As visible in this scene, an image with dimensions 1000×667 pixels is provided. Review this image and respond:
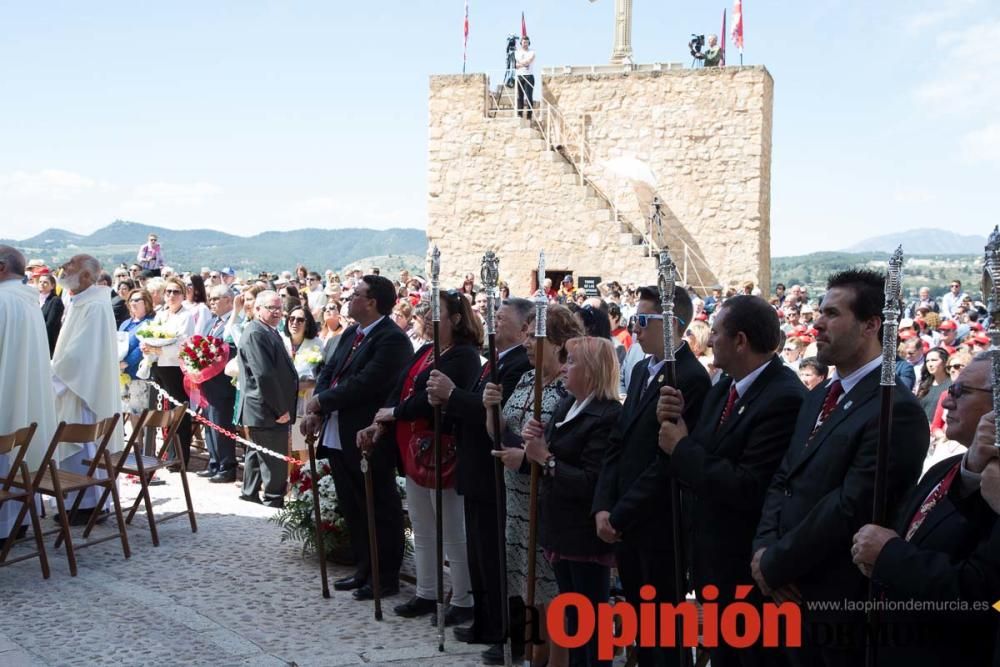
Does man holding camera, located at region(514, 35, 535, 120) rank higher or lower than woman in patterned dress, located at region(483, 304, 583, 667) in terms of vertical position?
higher

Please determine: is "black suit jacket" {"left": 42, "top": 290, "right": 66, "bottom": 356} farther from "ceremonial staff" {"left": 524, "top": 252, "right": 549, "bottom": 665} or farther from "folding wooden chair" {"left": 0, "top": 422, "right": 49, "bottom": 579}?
"ceremonial staff" {"left": 524, "top": 252, "right": 549, "bottom": 665}

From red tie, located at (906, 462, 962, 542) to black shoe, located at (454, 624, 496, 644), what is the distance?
117 inches

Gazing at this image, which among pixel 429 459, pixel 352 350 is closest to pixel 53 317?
pixel 352 350

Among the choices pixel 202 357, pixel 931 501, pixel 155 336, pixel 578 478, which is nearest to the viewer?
pixel 931 501

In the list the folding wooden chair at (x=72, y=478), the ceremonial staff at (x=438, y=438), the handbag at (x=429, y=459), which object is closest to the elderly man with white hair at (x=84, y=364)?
the folding wooden chair at (x=72, y=478)

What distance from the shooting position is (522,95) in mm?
26969

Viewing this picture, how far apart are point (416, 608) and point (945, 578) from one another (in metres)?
3.84

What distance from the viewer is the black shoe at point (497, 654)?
530 cm

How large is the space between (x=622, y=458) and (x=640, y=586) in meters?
0.60

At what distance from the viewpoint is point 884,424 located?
A: 10.3 ft

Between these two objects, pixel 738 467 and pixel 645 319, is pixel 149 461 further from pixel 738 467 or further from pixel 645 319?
pixel 738 467

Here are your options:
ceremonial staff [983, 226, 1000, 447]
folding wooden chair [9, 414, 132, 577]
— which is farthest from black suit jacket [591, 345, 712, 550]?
folding wooden chair [9, 414, 132, 577]

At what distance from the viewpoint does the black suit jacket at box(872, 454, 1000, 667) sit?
110 inches

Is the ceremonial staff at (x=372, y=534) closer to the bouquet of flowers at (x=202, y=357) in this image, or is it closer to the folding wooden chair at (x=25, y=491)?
the folding wooden chair at (x=25, y=491)
